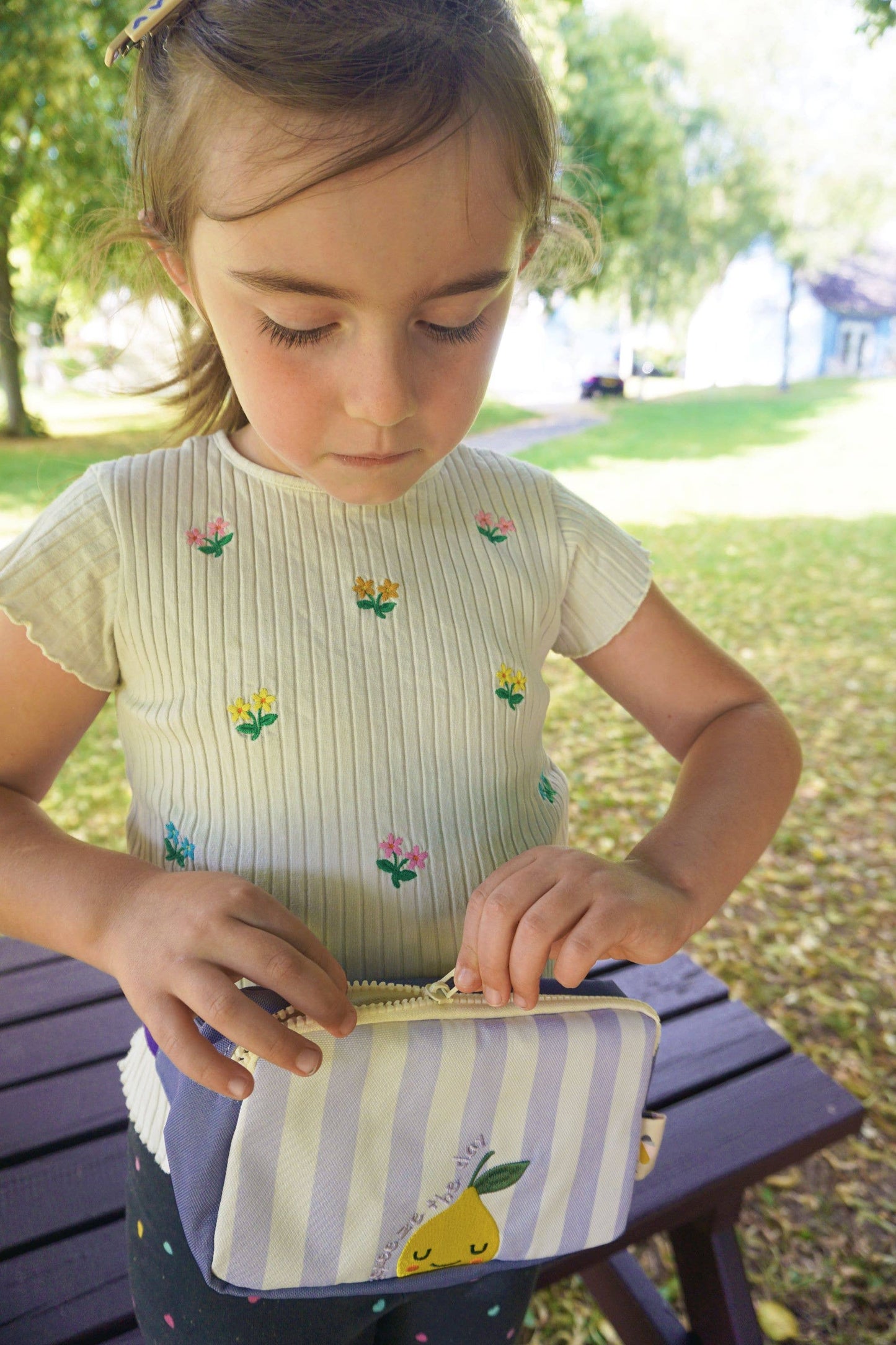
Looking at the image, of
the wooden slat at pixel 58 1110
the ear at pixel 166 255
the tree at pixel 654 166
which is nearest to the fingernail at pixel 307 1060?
the ear at pixel 166 255

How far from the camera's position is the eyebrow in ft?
2.82

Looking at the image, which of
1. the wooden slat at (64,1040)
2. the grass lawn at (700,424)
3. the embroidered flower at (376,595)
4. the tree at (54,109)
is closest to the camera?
the embroidered flower at (376,595)

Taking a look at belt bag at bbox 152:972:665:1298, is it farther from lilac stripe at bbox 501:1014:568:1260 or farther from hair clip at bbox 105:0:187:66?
hair clip at bbox 105:0:187:66

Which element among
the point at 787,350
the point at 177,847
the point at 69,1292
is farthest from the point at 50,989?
the point at 787,350

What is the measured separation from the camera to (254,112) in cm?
88

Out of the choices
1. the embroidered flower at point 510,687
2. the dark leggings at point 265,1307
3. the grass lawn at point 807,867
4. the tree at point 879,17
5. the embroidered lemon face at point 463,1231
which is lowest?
the grass lawn at point 807,867

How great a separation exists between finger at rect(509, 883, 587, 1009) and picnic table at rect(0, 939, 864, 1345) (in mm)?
885

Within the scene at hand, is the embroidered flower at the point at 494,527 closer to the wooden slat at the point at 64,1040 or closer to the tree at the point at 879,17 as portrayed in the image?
the wooden slat at the point at 64,1040

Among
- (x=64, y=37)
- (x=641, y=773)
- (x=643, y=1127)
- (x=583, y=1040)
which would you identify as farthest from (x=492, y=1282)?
(x=64, y=37)

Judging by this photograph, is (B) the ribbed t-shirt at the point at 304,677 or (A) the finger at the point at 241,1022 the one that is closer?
A: (A) the finger at the point at 241,1022

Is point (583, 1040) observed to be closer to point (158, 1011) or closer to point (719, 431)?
point (158, 1011)

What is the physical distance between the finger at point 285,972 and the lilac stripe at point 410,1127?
13 centimetres

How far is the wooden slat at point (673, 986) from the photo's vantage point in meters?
2.03

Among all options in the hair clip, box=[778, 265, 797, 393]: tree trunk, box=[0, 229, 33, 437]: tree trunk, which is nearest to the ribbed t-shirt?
the hair clip
